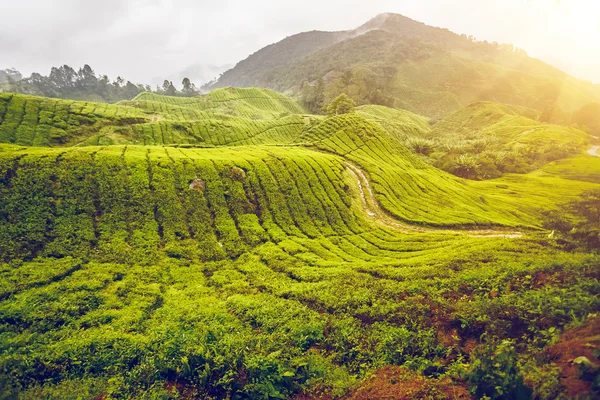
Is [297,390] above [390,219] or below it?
below

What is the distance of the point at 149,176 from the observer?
2980 centimetres

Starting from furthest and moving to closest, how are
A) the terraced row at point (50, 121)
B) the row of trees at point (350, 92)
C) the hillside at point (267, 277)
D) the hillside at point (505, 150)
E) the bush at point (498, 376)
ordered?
1. the row of trees at point (350, 92)
2. the hillside at point (505, 150)
3. the terraced row at point (50, 121)
4. the hillside at point (267, 277)
5. the bush at point (498, 376)

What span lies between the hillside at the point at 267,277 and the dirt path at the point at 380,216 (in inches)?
11.6

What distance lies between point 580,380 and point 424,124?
148023mm

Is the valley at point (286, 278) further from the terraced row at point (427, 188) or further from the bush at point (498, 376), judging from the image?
the terraced row at point (427, 188)

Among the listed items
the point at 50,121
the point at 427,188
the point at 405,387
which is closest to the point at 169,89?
the point at 50,121

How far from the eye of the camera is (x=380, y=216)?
117 feet

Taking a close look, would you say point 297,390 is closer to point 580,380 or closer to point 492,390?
point 492,390

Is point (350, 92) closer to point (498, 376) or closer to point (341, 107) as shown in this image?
point (341, 107)

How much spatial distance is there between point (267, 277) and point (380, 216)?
59.0ft

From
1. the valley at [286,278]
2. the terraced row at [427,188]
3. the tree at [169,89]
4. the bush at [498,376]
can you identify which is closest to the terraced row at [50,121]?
the valley at [286,278]

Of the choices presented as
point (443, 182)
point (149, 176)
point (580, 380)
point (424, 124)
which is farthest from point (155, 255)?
point (424, 124)

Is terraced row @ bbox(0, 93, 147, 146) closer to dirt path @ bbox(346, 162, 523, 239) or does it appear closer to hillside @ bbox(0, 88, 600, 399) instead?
hillside @ bbox(0, 88, 600, 399)

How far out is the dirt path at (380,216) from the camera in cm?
3169
